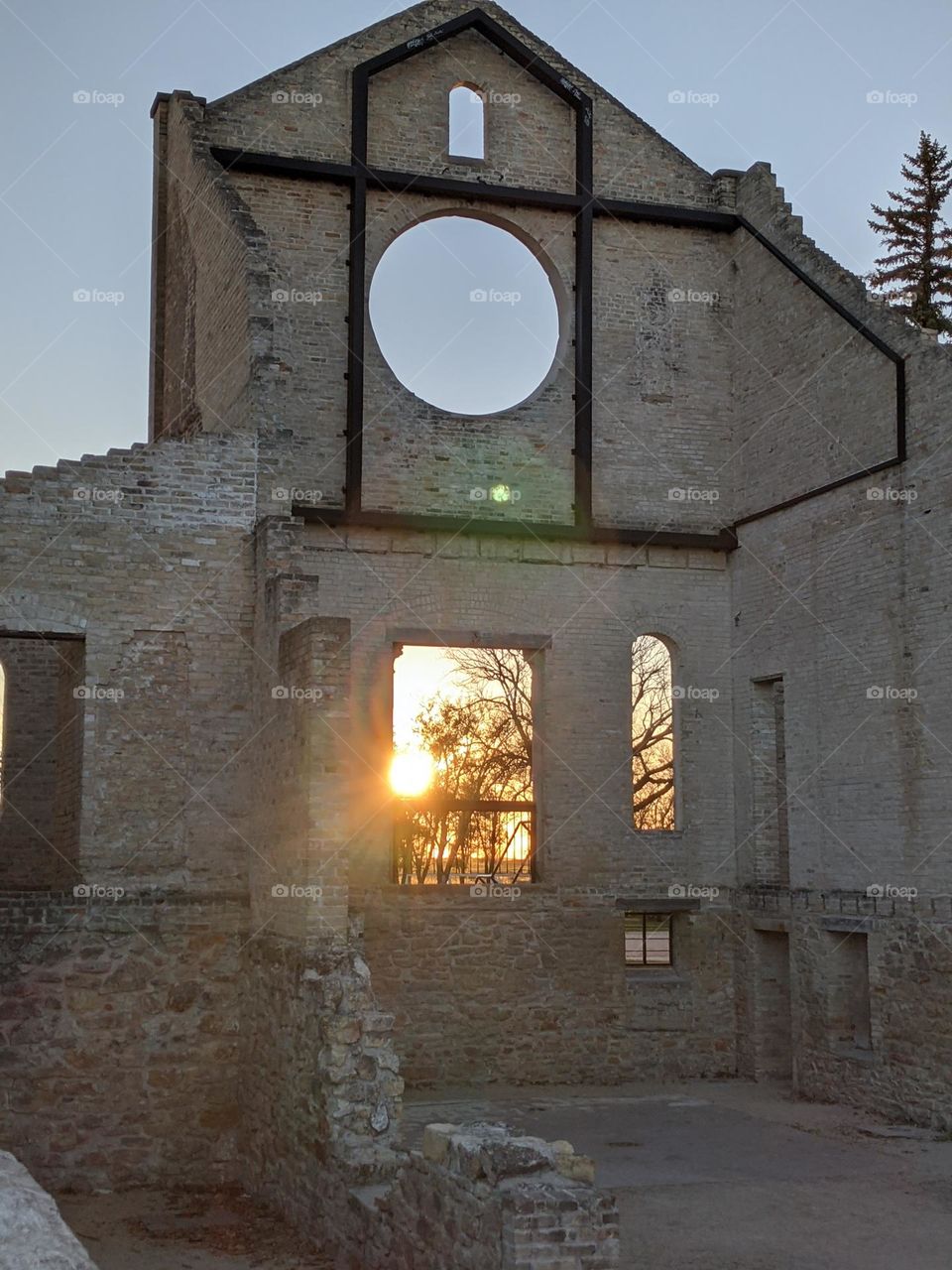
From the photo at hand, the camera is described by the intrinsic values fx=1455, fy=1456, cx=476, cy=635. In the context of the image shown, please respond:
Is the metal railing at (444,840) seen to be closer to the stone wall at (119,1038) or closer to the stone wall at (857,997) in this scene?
the stone wall at (857,997)

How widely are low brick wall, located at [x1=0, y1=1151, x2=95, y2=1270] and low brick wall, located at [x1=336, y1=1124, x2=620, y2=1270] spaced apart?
316 cm

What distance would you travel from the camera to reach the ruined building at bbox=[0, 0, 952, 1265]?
13.1 meters

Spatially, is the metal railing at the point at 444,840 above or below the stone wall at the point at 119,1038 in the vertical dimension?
above

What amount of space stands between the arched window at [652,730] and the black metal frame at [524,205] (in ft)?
48.8

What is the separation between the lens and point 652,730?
108 feet

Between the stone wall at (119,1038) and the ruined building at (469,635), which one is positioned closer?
the stone wall at (119,1038)

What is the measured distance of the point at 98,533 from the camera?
547 inches

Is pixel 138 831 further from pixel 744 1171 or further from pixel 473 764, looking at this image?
pixel 473 764

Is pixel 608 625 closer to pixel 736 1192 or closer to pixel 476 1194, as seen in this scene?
pixel 736 1192

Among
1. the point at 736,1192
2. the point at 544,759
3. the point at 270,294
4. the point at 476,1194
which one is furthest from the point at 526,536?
the point at 476,1194

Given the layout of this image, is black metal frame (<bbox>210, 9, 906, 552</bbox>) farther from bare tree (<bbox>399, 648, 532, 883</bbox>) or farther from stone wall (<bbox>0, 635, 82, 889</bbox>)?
bare tree (<bbox>399, 648, 532, 883</bbox>)

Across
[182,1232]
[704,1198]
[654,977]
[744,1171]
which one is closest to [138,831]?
[182,1232]

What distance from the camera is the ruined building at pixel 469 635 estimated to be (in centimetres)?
1314

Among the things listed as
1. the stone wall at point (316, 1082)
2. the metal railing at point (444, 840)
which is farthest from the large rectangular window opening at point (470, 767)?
the stone wall at point (316, 1082)
